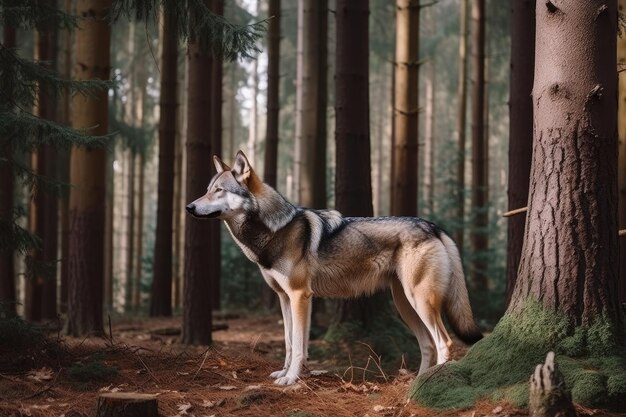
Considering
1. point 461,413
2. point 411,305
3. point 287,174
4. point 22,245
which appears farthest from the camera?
point 287,174

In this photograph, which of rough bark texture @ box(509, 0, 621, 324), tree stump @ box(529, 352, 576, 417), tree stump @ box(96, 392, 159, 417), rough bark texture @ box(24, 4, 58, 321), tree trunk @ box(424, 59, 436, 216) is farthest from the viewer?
tree trunk @ box(424, 59, 436, 216)

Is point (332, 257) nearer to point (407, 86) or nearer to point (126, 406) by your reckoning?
point (126, 406)

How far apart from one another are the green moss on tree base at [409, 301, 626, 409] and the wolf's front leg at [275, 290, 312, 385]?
63.9 inches

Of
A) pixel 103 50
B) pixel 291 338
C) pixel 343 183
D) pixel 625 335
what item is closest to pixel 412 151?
pixel 343 183

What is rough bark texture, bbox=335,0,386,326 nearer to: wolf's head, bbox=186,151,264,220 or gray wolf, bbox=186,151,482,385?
gray wolf, bbox=186,151,482,385

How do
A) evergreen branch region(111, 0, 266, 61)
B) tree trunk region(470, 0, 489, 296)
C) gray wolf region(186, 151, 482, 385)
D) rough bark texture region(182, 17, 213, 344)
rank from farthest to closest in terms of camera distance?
1. tree trunk region(470, 0, 489, 296)
2. rough bark texture region(182, 17, 213, 344)
3. evergreen branch region(111, 0, 266, 61)
4. gray wolf region(186, 151, 482, 385)

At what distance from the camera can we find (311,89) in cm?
1727

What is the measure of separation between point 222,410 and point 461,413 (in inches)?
77.9

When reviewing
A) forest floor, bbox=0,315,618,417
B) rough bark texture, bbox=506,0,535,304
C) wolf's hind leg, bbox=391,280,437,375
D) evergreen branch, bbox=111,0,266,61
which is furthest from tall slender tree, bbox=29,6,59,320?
wolf's hind leg, bbox=391,280,437,375

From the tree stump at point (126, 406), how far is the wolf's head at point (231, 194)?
2268 mm

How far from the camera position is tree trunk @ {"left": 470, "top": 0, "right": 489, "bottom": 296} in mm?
19133

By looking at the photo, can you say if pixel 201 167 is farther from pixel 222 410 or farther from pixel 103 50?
pixel 222 410

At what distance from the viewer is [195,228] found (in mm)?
11344

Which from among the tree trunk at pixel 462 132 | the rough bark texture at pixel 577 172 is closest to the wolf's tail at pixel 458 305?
the rough bark texture at pixel 577 172
